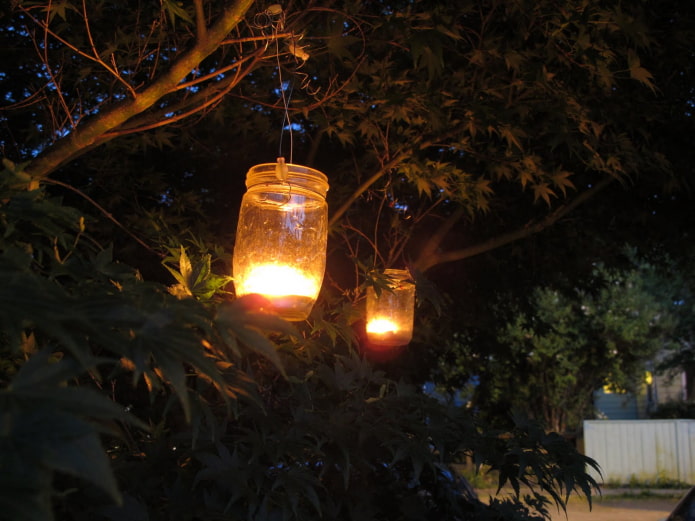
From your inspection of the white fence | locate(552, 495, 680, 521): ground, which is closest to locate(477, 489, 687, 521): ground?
locate(552, 495, 680, 521): ground

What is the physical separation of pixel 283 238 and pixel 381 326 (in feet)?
6.25

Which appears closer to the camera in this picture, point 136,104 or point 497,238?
point 136,104

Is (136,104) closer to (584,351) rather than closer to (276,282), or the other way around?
(276,282)

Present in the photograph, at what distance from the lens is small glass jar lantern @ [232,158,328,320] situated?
6.93 ft

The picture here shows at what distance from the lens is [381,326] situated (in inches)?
157

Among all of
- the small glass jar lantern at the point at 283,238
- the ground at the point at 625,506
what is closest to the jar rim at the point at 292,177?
the small glass jar lantern at the point at 283,238

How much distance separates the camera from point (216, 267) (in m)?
3.91

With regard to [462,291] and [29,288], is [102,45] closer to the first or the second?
[29,288]

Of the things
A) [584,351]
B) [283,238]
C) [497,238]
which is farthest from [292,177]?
[584,351]

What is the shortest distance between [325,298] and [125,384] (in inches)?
50.9

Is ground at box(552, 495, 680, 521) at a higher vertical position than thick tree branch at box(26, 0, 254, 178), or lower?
lower

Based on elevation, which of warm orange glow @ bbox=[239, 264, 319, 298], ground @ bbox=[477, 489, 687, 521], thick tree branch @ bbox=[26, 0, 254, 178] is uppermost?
thick tree branch @ bbox=[26, 0, 254, 178]

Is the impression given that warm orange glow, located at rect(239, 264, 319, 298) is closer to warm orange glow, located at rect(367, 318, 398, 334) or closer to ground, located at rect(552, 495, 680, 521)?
warm orange glow, located at rect(367, 318, 398, 334)

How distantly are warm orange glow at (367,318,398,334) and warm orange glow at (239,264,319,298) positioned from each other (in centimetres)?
185
